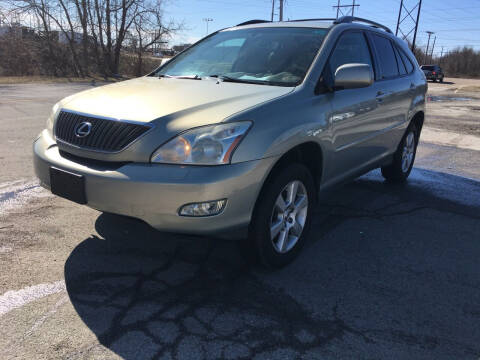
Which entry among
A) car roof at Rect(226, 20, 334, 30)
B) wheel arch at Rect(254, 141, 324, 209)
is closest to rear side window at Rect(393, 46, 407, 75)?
car roof at Rect(226, 20, 334, 30)

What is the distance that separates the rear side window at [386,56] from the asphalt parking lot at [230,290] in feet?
5.07

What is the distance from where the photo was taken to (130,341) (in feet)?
7.68

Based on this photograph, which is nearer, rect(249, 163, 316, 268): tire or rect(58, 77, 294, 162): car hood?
rect(58, 77, 294, 162): car hood

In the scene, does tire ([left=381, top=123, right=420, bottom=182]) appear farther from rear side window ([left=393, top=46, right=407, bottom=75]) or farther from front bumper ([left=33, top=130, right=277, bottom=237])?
front bumper ([left=33, top=130, right=277, bottom=237])

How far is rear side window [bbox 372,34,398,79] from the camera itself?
4.67 m

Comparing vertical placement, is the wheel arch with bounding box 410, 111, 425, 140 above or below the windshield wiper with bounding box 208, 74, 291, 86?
below

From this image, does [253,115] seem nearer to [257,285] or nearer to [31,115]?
[257,285]

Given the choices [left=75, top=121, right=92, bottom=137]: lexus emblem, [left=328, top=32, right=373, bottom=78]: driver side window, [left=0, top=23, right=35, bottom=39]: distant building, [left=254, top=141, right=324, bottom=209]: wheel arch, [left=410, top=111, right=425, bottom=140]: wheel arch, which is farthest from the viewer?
[left=0, top=23, right=35, bottom=39]: distant building

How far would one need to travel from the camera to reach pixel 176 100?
2.98 meters

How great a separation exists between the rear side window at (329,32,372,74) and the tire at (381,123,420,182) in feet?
4.89

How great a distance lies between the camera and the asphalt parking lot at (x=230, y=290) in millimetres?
2373

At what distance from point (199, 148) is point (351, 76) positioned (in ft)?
5.12

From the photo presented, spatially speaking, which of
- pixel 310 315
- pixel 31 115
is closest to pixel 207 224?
pixel 310 315

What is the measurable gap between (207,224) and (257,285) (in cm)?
68
